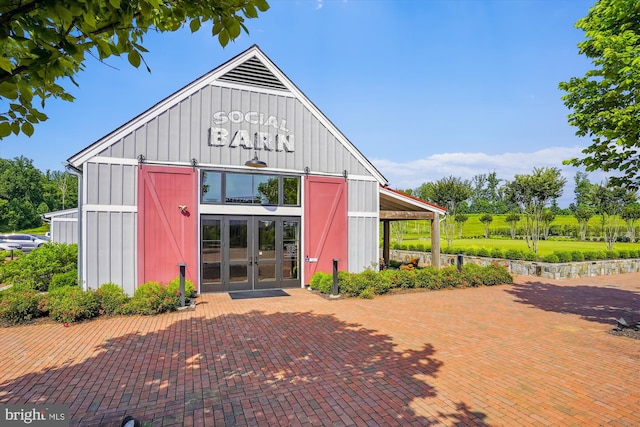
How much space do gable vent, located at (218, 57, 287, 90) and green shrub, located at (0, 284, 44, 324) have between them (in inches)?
321

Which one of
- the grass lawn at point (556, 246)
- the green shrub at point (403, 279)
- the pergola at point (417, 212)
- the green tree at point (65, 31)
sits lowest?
the grass lawn at point (556, 246)

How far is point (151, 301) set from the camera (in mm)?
8438

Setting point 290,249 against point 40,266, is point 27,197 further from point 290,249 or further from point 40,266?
point 290,249

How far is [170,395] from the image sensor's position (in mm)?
4406

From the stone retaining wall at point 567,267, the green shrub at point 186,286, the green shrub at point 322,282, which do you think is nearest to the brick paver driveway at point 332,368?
the green shrub at point 186,286

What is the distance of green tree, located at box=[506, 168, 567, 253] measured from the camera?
66.0 ft

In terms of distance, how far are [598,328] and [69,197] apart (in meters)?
78.6

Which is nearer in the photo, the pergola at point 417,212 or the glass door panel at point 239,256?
the glass door panel at point 239,256

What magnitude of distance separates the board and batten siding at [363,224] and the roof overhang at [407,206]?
1.83ft

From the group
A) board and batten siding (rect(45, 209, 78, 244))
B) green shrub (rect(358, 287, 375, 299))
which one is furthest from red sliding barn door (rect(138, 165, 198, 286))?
board and batten siding (rect(45, 209, 78, 244))

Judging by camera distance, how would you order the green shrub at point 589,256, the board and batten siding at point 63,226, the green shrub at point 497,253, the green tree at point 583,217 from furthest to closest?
1. the green tree at point 583,217
2. the green shrub at point 497,253
3. the green shrub at point 589,256
4. the board and batten siding at point 63,226

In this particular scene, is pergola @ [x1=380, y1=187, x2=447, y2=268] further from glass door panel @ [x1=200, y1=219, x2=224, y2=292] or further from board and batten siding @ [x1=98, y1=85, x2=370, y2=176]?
glass door panel @ [x1=200, y1=219, x2=224, y2=292]

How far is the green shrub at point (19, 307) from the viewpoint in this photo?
7537 mm

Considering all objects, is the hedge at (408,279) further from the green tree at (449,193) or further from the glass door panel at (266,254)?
the green tree at (449,193)
